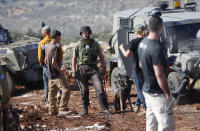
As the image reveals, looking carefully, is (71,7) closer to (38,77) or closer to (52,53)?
(38,77)

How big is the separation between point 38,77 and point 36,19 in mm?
41891

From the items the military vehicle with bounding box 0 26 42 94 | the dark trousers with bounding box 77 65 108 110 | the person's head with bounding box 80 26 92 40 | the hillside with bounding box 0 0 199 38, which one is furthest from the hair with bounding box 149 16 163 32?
the hillside with bounding box 0 0 199 38

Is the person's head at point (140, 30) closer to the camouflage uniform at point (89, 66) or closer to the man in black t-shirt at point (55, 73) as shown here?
the camouflage uniform at point (89, 66)

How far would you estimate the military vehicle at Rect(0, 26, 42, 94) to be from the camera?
41.7ft

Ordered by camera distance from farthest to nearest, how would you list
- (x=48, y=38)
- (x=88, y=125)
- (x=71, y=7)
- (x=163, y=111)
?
(x=71, y=7) → (x=48, y=38) → (x=88, y=125) → (x=163, y=111)

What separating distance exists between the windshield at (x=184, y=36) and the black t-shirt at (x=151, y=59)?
12.7ft

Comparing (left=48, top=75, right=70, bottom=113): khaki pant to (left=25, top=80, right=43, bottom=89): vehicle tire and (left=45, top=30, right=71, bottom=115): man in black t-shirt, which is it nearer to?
(left=45, top=30, right=71, bottom=115): man in black t-shirt

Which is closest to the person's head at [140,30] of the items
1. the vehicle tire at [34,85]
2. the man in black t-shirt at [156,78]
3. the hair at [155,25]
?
the man in black t-shirt at [156,78]

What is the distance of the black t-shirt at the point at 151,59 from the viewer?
489 centimetres

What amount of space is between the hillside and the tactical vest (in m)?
38.7

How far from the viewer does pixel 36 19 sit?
54125 mm

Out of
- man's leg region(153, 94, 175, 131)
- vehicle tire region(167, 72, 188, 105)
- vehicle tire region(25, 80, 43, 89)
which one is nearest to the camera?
man's leg region(153, 94, 175, 131)

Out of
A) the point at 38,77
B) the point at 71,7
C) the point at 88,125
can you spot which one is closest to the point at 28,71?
the point at 38,77

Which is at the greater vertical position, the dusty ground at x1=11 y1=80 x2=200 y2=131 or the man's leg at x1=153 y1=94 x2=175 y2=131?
the man's leg at x1=153 y1=94 x2=175 y2=131
